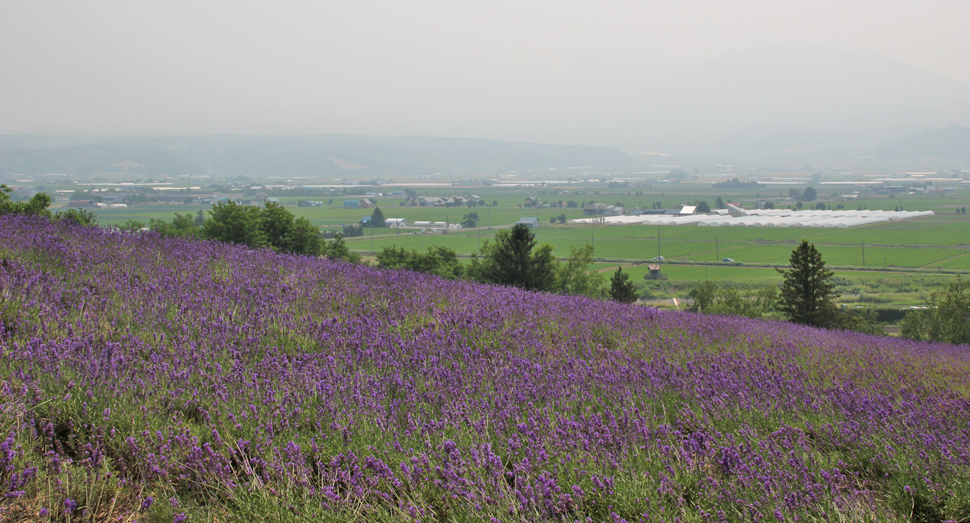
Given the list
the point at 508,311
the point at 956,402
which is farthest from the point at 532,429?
the point at 956,402

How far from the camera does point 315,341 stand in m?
5.38

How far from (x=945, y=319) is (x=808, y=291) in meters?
24.3

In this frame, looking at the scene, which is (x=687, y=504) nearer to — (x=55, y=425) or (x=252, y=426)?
(x=252, y=426)

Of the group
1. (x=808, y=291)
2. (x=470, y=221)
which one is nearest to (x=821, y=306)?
(x=808, y=291)

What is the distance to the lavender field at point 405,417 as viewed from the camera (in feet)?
10.2

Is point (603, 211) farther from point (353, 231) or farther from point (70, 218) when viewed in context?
point (70, 218)

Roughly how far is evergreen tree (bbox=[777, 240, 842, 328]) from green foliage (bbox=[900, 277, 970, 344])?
49.1 feet

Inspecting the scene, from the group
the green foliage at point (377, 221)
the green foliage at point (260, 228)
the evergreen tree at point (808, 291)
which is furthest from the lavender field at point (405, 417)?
the green foliage at point (377, 221)

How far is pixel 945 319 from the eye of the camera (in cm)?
4884

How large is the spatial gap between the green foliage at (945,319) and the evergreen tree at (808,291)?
15.0m

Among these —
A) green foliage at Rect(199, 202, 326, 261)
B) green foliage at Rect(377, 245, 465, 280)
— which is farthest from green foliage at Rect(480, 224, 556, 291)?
green foliage at Rect(377, 245, 465, 280)

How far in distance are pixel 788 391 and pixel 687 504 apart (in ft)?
7.31

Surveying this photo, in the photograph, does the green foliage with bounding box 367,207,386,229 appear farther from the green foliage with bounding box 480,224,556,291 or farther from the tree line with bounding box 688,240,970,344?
the green foliage with bounding box 480,224,556,291

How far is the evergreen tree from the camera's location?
32656 millimetres
